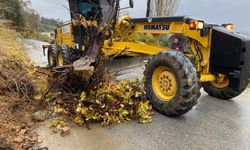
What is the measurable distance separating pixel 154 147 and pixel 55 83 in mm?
1945

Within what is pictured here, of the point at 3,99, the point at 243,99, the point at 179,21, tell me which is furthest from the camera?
the point at 243,99

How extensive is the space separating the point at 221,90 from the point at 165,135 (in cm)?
200

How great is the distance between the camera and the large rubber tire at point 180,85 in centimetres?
332

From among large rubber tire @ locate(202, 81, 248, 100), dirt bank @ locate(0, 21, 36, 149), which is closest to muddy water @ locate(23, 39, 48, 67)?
dirt bank @ locate(0, 21, 36, 149)

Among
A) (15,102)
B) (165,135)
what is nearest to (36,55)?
(15,102)

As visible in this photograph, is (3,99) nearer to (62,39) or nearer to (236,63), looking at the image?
(236,63)

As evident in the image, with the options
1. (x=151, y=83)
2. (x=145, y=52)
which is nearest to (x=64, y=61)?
(x=145, y=52)

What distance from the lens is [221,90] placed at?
14.9 ft

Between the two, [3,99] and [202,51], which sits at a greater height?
[202,51]

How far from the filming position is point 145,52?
4.56 metres

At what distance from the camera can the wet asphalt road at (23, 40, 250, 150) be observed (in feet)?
9.38

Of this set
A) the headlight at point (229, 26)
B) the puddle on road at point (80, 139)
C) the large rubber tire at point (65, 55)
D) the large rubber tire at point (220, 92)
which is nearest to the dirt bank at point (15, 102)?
the puddle on road at point (80, 139)

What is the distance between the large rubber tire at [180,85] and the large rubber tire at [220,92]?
1.36 m

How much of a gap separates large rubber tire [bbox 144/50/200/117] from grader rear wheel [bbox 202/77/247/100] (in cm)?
135
